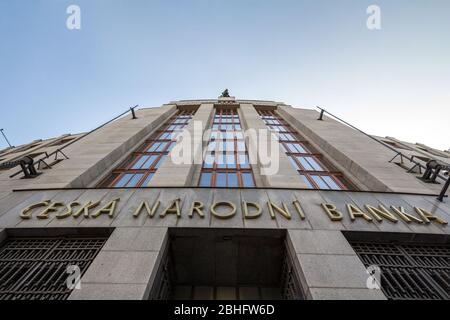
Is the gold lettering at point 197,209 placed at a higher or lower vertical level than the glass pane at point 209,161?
lower

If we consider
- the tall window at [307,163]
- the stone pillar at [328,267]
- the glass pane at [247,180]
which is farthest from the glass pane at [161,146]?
the stone pillar at [328,267]

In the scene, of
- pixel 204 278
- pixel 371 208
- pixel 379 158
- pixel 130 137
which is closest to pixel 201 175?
pixel 204 278

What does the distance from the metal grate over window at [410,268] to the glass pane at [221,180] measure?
20.9ft

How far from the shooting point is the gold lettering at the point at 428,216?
24.1 ft

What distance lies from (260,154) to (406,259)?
26.4 feet

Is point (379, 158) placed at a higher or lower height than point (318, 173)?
higher

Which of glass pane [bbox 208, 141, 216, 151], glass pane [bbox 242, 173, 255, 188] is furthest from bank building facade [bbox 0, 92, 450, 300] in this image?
glass pane [bbox 208, 141, 216, 151]

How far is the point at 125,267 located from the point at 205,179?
632cm

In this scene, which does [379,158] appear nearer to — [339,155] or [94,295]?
[339,155]

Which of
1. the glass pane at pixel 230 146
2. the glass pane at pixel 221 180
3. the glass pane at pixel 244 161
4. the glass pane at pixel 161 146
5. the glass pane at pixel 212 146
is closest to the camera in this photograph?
the glass pane at pixel 221 180

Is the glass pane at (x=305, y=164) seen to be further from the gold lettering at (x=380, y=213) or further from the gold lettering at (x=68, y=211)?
the gold lettering at (x=68, y=211)

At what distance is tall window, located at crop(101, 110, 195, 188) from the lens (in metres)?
11.7

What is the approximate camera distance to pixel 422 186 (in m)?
9.73
